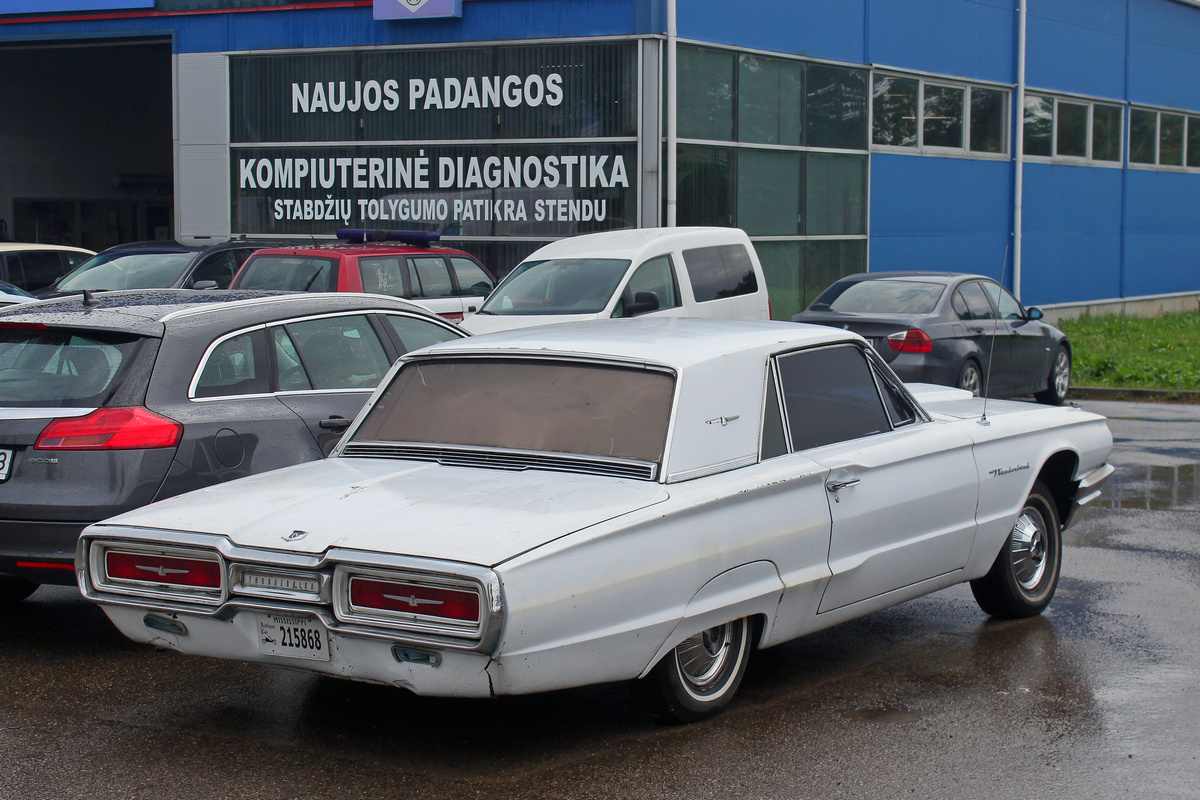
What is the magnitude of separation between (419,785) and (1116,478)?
819 centimetres

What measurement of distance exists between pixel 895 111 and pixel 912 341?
29.6 feet

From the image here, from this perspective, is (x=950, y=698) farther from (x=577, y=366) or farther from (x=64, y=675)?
(x=64, y=675)

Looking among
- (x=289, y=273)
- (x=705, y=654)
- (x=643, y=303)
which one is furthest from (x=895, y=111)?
(x=705, y=654)

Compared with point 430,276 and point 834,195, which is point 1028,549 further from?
point 834,195

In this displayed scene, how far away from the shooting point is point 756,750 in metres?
4.59

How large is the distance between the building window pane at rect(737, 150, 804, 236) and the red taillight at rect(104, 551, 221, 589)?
15169mm

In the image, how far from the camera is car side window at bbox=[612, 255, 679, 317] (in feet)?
40.7

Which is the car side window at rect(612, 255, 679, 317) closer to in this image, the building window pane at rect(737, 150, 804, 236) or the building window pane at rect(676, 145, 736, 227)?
the building window pane at rect(676, 145, 736, 227)

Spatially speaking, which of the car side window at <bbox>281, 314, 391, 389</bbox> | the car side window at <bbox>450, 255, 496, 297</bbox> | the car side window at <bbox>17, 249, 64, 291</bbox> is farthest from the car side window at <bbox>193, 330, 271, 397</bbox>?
the car side window at <bbox>17, 249, 64, 291</bbox>

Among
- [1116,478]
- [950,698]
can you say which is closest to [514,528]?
[950,698]

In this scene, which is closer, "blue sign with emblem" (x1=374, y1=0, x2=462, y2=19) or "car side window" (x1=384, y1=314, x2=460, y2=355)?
"car side window" (x1=384, y1=314, x2=460, y2=355)

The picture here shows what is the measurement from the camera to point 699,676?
15.8 ft

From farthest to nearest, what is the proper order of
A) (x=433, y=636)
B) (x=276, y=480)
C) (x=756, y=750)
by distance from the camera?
(x=276, y=480) < (x=756, y=750) < (x=433, y=636)

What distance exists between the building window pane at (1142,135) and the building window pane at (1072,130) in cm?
240
